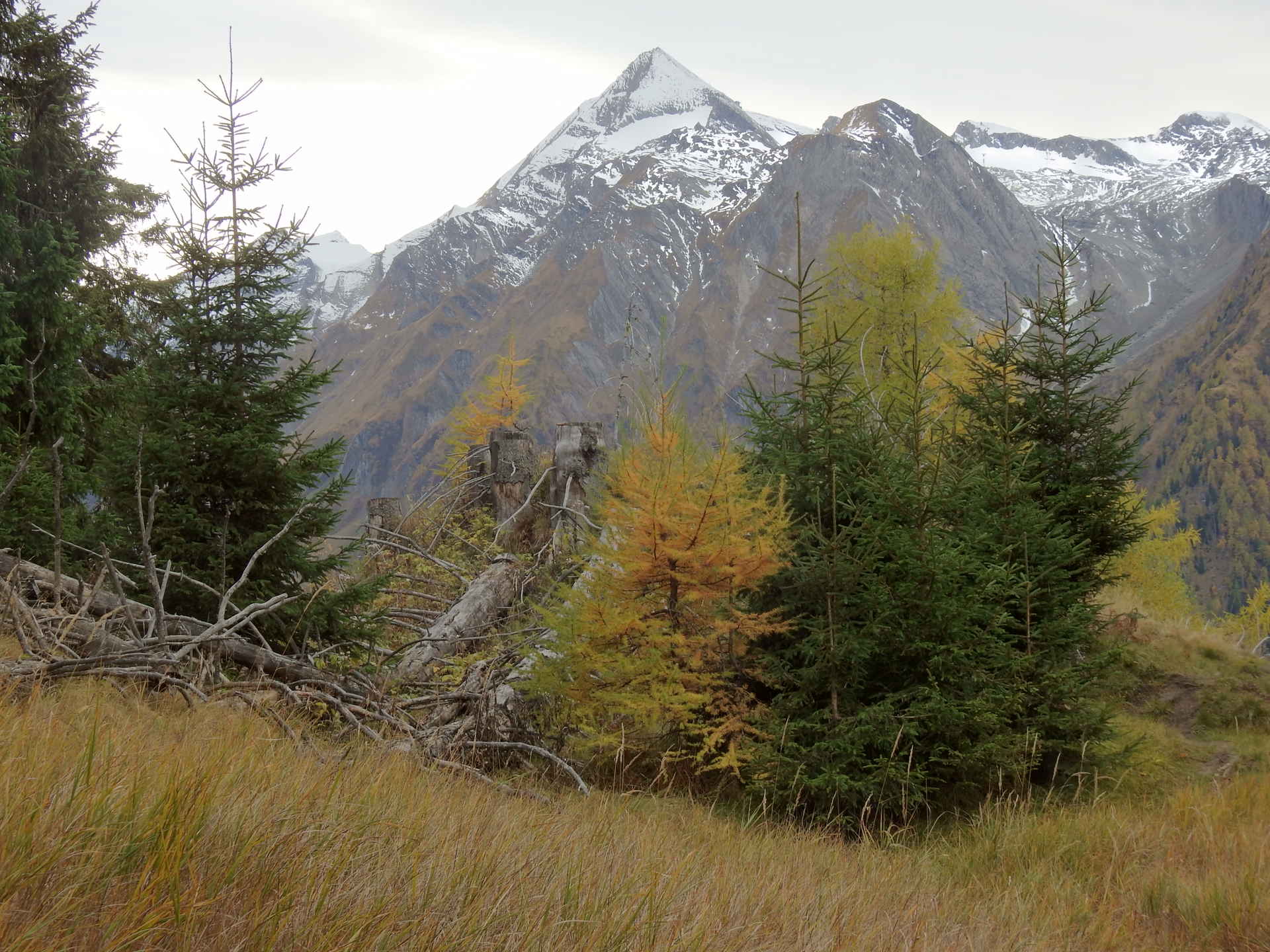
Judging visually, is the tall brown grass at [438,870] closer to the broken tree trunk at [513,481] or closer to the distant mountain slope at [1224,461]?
the broken tree trunk at [513,481]

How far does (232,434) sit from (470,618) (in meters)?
3.33

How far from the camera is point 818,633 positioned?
235 inches

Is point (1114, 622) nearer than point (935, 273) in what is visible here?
Yes

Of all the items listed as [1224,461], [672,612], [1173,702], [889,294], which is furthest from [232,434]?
[1224,461]

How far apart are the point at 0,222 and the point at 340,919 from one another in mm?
11241

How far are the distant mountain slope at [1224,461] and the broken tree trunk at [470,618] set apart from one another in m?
164

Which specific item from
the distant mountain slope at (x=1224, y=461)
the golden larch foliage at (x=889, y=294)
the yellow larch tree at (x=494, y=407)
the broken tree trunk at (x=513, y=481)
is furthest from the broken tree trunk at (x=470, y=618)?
the distant mountain slope at (x=1224, y=461)

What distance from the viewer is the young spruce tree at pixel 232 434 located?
688 centimetres

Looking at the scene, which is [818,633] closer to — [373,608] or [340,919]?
[340,919]

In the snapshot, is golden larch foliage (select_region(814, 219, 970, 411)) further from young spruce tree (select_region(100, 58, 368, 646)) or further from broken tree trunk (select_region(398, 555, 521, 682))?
young spruce tree (select_region(100, 58, 368, 646))

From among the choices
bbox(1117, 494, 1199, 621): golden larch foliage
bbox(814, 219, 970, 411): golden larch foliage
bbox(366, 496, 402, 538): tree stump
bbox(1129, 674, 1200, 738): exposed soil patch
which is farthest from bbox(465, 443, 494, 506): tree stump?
bbox(1117, 494, 1199, 621): golden larch foliage

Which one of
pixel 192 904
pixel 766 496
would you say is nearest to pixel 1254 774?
pixel 766 496

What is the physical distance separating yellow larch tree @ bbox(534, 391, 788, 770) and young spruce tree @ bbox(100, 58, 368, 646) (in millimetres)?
2373

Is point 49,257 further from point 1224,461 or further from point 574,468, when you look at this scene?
point 1224,461
